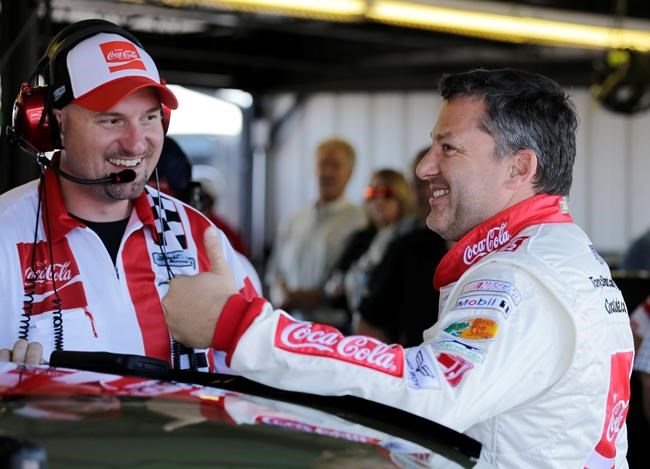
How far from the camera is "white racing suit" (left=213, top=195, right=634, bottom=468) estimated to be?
1.65m

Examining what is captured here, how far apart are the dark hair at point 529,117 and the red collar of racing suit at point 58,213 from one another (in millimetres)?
759

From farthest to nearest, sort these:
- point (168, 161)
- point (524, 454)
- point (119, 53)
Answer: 1. point (168, 161)
2. point (119, 53)
3. point (524, 454)

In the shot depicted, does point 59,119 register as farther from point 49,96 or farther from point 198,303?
point 198,303

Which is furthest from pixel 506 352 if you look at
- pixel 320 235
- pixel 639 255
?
pixel 320 235

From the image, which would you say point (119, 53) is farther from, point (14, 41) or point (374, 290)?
point (374, 290)

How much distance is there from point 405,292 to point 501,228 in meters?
2.63

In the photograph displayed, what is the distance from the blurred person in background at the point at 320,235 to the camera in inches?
270

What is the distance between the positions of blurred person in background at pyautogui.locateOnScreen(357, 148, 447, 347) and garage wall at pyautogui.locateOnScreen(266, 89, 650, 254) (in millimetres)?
6056

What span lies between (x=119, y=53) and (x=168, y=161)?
1.07m

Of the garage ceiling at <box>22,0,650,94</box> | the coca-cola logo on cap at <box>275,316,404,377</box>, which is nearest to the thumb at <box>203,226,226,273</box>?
the coca-cola logo on cap at <box>275,316,404,377</box>

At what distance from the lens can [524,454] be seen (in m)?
1.84

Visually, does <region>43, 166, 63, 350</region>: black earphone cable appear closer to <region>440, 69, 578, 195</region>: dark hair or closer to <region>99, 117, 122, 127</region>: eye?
<region>99, 117, 122, 127</region>: eye

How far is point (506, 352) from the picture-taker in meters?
1.73

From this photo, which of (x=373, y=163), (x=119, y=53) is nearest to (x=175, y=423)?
(x=119, y=53)
